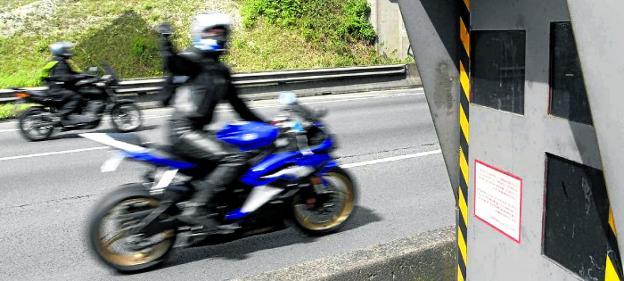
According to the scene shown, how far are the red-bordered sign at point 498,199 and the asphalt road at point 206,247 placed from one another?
2796 mm

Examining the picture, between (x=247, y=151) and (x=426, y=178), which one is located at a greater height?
(x=247, y=151)

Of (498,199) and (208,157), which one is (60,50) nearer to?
(208,157)

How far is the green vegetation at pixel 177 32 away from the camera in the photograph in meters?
20.2

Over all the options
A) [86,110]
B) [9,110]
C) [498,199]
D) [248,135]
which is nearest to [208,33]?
[248,135]

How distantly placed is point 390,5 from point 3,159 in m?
16.4

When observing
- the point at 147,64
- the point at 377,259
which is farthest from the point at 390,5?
the point at 377,259

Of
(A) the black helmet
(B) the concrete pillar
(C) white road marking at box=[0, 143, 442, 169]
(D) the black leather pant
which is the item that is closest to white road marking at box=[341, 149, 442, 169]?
(C) white road marking at box=[0, 143, 442, 169]

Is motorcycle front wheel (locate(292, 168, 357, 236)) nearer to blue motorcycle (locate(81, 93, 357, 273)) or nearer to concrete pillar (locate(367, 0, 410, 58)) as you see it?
blue motorcycle (locate(81, 93, 357, 273))

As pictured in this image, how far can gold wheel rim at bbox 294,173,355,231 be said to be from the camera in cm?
556

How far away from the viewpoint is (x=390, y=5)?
23.1m

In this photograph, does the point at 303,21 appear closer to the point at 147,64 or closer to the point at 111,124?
the point at 147,64

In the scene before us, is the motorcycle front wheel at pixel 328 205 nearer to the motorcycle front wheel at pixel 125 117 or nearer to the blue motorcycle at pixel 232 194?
the blue motorcycle at pixel 232 194

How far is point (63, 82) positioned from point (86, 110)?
62cm

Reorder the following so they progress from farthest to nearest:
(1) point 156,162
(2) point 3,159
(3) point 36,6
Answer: (3) point 36,6 → (2) point 3,159 → (1) point 156,162
